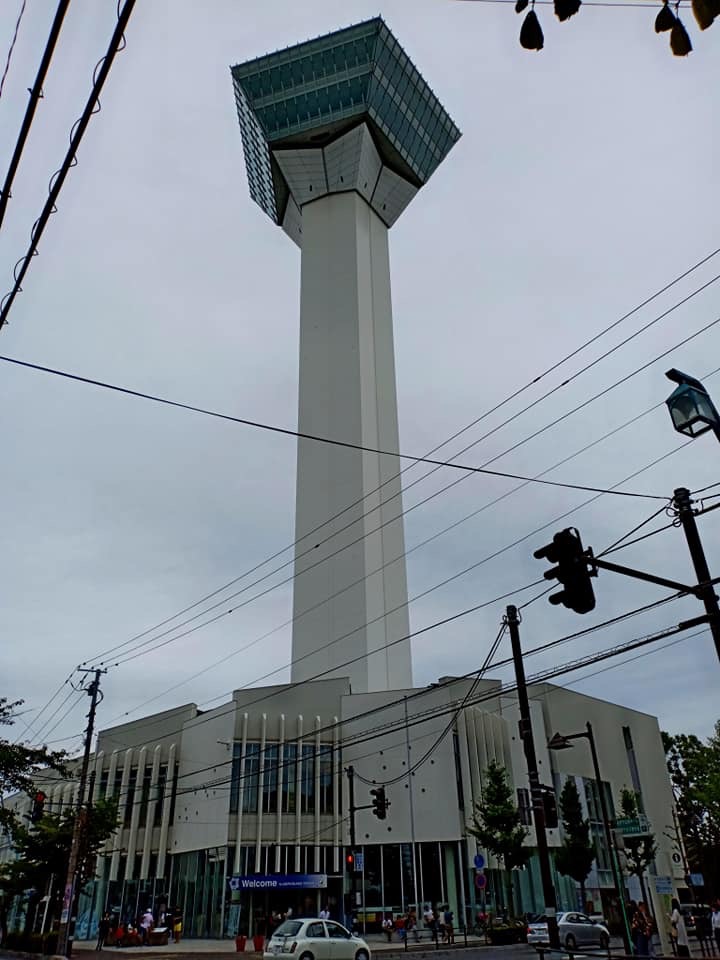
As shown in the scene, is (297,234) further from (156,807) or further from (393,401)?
(156,807)

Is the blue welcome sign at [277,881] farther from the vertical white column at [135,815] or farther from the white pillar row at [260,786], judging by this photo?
the vertical white column at [135,815]

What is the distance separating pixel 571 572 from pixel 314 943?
58.4ft

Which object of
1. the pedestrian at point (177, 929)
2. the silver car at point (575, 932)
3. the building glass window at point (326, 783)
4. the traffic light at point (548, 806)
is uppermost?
the building glass window at point (326, 783)

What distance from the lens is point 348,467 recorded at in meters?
72.6

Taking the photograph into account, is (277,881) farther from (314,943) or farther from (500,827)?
(314,943)

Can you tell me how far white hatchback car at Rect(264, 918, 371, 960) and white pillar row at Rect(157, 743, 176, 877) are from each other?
88.3 ft

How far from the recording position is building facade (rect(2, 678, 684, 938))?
43.0m

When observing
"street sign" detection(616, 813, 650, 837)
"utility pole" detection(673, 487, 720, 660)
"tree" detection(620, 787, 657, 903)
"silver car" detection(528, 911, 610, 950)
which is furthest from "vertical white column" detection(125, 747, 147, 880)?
"utility pole" detection(673, 487, 720, 660)

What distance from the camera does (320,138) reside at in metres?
85.1

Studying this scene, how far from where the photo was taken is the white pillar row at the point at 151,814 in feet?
154

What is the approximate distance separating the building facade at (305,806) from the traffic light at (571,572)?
3038 centimetres

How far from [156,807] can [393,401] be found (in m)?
46.0

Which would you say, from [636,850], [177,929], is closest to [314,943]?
[177,929]

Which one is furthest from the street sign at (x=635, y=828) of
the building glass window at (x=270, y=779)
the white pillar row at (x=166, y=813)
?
the white pillar row at (x=166, y=813)
